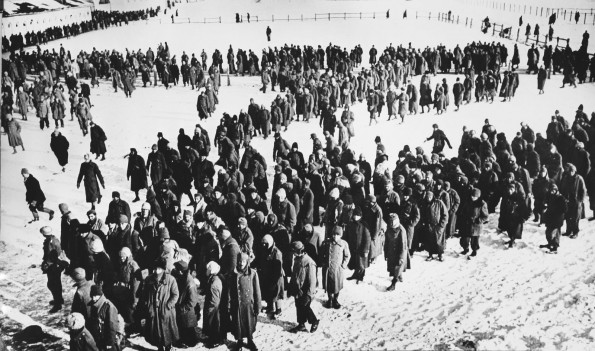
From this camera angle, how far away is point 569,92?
18703 mm

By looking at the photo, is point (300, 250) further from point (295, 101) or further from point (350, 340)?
point (295, 101)

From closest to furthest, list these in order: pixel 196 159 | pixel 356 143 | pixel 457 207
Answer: pixel 457 207 → pixel 196 159 → pixel 356 143

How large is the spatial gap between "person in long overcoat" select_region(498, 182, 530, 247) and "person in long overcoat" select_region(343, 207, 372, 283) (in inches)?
109

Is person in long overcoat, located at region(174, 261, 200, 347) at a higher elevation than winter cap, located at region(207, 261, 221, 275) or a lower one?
lower

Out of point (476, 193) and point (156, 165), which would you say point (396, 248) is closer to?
point (476, 193)

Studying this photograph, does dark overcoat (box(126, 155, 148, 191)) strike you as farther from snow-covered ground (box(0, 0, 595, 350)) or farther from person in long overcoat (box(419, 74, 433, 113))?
person in long overcoat (box(419, 74, 433, 113))

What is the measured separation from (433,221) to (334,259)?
2.17m

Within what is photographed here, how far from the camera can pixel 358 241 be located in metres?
7.64

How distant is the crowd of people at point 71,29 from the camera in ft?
91.4

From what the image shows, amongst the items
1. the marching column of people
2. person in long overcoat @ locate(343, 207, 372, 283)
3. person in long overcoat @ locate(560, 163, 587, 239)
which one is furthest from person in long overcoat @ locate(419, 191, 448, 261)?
person in long overcoat @ locate(560, 163, 587, 239)

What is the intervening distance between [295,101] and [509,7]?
86.1 ft

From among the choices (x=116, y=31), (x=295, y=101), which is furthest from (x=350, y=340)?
(x=116, y=31)

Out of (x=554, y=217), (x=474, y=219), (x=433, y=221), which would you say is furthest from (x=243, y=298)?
(x=554, y=217)

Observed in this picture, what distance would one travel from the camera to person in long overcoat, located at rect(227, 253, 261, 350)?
5.99 m
